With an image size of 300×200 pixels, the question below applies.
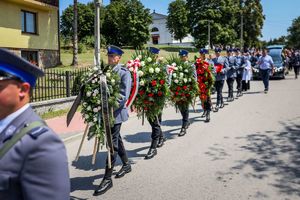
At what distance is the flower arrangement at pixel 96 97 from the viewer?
5.60 meters

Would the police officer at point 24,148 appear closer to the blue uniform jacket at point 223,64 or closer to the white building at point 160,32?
the blue uniform jacket at point 223,64

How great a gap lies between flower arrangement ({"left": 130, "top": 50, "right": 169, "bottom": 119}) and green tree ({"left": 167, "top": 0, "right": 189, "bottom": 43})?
70.4m

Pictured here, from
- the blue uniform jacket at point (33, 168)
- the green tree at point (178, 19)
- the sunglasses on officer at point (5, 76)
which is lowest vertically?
the blue uniform jacket at point (33, 168)

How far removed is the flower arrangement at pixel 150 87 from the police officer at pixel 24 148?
5.17 metres

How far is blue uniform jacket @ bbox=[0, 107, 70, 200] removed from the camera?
69.8 inches

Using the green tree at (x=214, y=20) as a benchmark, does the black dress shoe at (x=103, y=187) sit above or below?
below

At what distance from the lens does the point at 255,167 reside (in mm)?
6539

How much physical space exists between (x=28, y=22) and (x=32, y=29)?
22.3 inches

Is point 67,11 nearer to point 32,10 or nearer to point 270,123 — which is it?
point 32,10

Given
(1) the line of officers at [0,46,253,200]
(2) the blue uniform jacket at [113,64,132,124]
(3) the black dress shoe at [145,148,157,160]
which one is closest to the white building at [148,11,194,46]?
(3) the black dress shoe at [145,148,157,160]

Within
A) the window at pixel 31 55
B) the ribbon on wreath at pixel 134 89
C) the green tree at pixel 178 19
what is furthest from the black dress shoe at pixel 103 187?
the green tree at pixel 178 19

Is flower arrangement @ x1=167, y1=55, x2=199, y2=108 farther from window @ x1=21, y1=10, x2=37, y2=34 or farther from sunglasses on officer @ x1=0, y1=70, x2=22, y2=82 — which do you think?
window @ x1=21, y1=10, x2=37, y2=34

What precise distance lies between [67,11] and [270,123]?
61640 millimetres

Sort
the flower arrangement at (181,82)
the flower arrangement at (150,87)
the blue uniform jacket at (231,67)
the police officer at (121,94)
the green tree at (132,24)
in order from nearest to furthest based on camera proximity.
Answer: the police officer at (121,94)
the flower arrangement at (150,87)
the flower arrangement at (181,82)
the blue uniform jacket at (231,67)
the green tree at (132,24)
